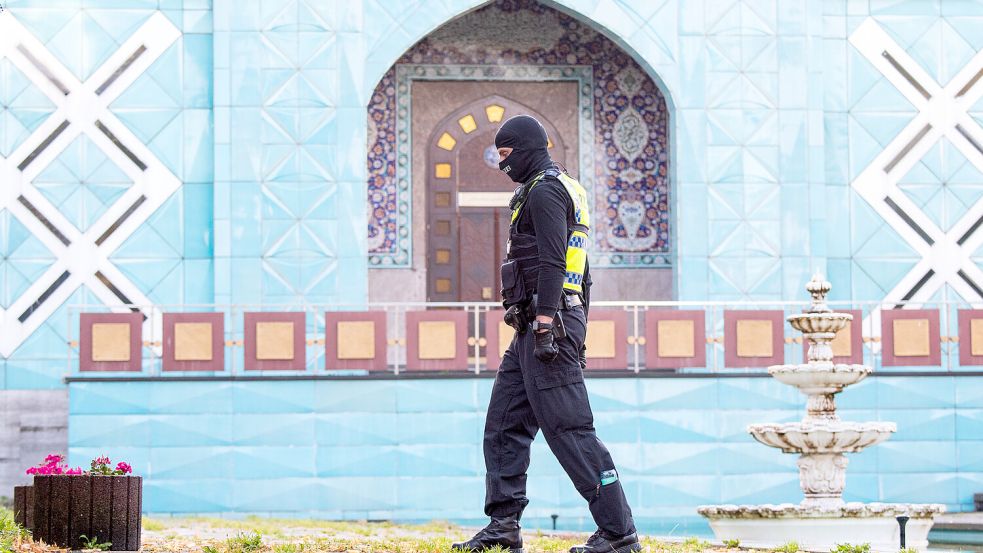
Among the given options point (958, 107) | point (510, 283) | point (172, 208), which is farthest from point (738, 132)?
point (510, 283)

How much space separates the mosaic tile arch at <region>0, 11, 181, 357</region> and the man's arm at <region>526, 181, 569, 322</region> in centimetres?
1010

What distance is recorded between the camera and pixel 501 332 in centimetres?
1334

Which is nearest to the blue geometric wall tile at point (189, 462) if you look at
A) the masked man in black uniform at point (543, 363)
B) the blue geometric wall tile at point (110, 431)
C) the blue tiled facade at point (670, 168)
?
the blue geometric wall tile at point (110, 431)

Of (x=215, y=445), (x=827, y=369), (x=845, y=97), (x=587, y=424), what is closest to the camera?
(x=587, y=424)

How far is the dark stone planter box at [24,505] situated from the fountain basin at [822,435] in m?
4.96

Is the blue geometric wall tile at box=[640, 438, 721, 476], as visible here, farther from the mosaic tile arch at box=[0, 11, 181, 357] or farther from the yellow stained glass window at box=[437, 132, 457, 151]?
the mosaic tile arch at box=[0, 11, 181, 357]

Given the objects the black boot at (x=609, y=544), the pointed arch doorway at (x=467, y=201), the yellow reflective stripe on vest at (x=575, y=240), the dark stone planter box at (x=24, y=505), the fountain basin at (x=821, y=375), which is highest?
the pointed arch doorway at (x=467, y=201)

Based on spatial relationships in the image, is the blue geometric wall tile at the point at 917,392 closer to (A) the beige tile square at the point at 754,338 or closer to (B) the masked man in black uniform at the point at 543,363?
(A) the beige tile square at the point at 754,338

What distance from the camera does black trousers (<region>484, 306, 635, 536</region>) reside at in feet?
18.0

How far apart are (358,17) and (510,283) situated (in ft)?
30.6

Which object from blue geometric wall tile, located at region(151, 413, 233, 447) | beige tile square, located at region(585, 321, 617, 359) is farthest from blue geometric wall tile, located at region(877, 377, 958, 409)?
blue geometric wall tile, located at region(151, 413, 233, 447)

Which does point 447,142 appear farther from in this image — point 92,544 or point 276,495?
point 92,544

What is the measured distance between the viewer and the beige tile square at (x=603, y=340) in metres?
13.3

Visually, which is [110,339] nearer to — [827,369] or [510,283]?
[827,369]
